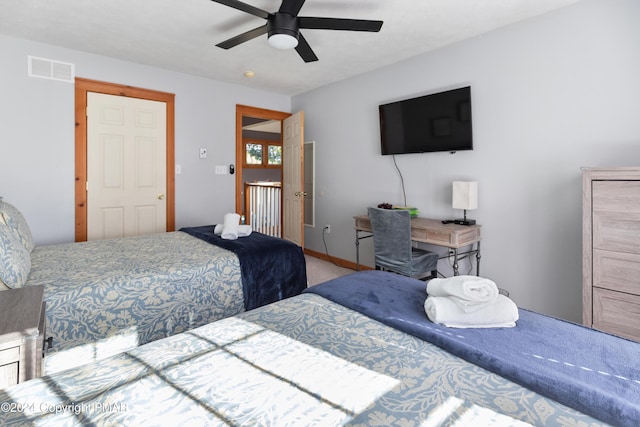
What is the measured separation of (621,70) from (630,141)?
50 cm

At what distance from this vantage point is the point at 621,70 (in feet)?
7.90

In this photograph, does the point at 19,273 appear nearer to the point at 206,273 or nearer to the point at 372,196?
the point at 206,273

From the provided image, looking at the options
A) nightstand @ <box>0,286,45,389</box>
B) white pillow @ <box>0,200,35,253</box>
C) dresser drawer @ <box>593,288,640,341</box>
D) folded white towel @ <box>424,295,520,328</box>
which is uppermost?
white pillow @ <box>0,200,35,253</box>

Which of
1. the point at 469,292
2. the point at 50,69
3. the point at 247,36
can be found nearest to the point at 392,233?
the point at 469,292

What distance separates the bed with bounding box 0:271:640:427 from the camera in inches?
29.0

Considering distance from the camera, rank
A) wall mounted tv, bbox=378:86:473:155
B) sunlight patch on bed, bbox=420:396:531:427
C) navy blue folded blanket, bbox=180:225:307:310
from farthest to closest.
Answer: wall mounted tv, bbox=378:86:473:155 → navy blue folded blanket, bbox=180:225:307:310 → sunlight patch on bed, bbox=420:396:531:427

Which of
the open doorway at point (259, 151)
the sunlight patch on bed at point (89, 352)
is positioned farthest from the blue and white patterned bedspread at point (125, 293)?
the open doorway at point (259, 151)

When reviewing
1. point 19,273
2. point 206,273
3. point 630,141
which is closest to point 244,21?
point 206,273

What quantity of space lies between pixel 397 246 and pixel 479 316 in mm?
1888

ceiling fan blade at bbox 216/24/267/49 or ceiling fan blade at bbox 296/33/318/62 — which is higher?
ceiling fan blade at bbox 216/24/267/49

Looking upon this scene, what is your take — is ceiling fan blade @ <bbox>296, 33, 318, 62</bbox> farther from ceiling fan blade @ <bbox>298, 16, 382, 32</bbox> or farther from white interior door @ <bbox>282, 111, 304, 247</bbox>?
white interior door @ <bbox>282, 111, 304, 247</bbox>

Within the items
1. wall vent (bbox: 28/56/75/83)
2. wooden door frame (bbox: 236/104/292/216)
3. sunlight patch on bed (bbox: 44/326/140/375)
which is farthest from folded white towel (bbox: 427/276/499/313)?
wall vent (bbox: 28/56/75/83)

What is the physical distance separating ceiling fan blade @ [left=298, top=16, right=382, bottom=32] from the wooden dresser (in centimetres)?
168

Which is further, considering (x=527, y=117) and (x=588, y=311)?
(x=527, y=117)
